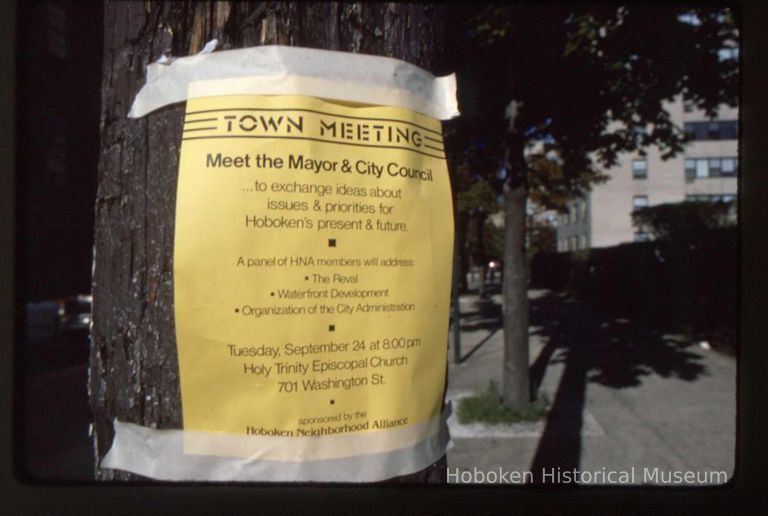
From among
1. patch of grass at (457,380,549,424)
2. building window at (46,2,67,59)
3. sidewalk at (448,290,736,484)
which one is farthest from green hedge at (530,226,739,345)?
building window at (46,2,67,59)

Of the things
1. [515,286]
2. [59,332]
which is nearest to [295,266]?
[515,286]

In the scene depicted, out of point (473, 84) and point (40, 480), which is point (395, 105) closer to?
point (40, 480)

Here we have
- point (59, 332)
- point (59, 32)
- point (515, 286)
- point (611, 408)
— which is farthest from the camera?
point (59, 32)

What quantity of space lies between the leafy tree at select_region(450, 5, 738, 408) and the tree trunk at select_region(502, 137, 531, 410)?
1 cm

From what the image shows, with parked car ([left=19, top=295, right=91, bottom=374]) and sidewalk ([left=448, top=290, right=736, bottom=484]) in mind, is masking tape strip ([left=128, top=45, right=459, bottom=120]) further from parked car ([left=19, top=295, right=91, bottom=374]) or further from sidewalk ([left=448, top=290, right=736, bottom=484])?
parked car ([left=19, top=295, right=91, bottom=374])

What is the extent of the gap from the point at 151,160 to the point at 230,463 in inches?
24.0

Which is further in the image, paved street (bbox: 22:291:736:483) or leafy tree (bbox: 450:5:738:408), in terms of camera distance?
leafy tree (bbox: 450:5:738:408)

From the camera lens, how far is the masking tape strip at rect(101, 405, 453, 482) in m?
1.10

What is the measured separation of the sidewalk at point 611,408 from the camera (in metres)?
4.62

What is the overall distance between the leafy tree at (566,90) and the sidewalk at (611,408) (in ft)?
2.69

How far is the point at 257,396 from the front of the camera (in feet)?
3.53

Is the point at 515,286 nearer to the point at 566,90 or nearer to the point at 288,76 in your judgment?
the point at 566,90

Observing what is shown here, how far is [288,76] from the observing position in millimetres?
1067

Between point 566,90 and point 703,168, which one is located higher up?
point 703,168
